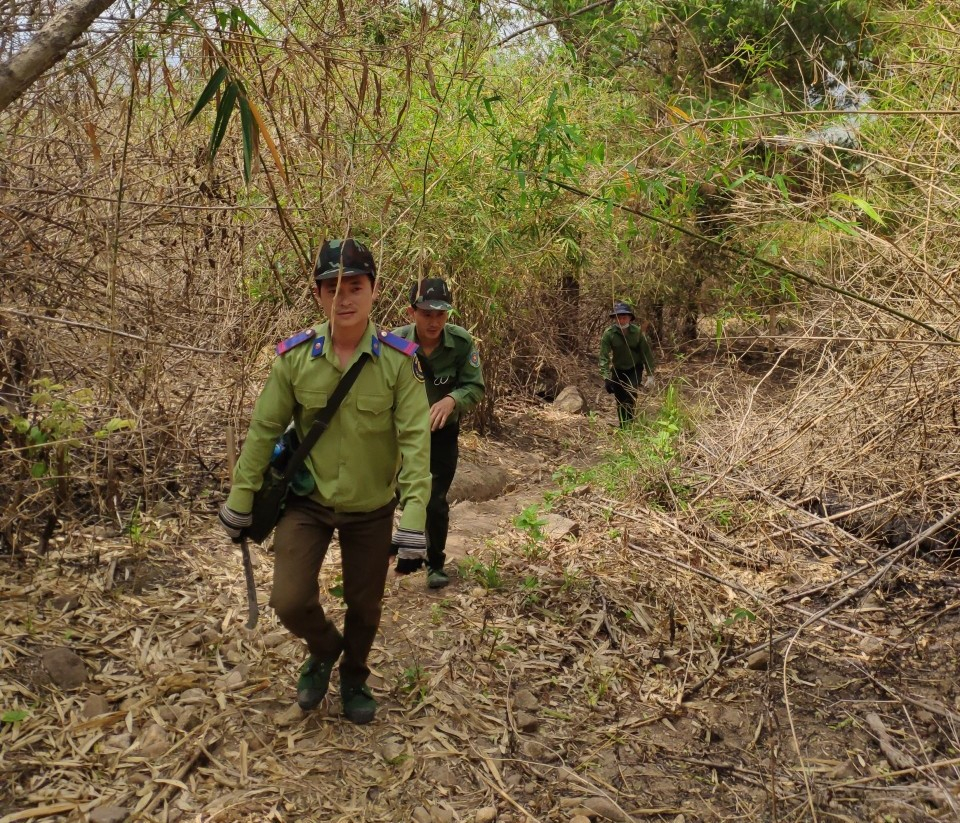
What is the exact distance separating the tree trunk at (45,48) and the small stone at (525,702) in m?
2.98

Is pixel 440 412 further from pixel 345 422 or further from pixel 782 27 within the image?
pixel 782 27

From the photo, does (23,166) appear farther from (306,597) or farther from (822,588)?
(822,588)

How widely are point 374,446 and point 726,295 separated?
1050cm

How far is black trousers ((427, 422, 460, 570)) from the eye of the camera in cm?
501

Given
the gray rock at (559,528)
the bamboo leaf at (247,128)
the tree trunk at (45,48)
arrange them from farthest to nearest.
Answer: the gray rock at (559,528) < the bamboo leaf at (247,128) < the tree trunk at (45,48)

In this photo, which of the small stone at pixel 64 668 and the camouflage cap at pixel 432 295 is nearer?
the small stone at pixel 64 668

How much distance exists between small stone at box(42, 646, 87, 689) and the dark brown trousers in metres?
0.97

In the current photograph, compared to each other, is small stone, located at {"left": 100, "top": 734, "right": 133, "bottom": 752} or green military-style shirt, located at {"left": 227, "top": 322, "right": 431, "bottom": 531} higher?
green military-style shirt, located at {"left": 227, "top": 322, "right": 431, "bottom": 531}

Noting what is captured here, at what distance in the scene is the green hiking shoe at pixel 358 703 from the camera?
362cm

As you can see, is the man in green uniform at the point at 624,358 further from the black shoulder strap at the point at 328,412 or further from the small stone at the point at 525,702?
the black shoulder strap at the point at 328,412

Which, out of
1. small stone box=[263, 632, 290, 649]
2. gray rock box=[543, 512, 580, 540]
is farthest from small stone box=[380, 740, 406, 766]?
gray rock box=[543, 512, 580, 540]

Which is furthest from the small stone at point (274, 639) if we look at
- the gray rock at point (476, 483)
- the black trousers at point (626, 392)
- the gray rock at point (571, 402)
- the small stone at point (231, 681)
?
the gray rock at point (571, 402)

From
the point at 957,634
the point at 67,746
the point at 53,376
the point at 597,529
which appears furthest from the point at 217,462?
the point at 957,634

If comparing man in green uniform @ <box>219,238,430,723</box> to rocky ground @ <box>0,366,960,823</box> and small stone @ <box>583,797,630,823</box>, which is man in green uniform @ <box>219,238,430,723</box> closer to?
rocky ground @ <box>0,366,960,823</box>
